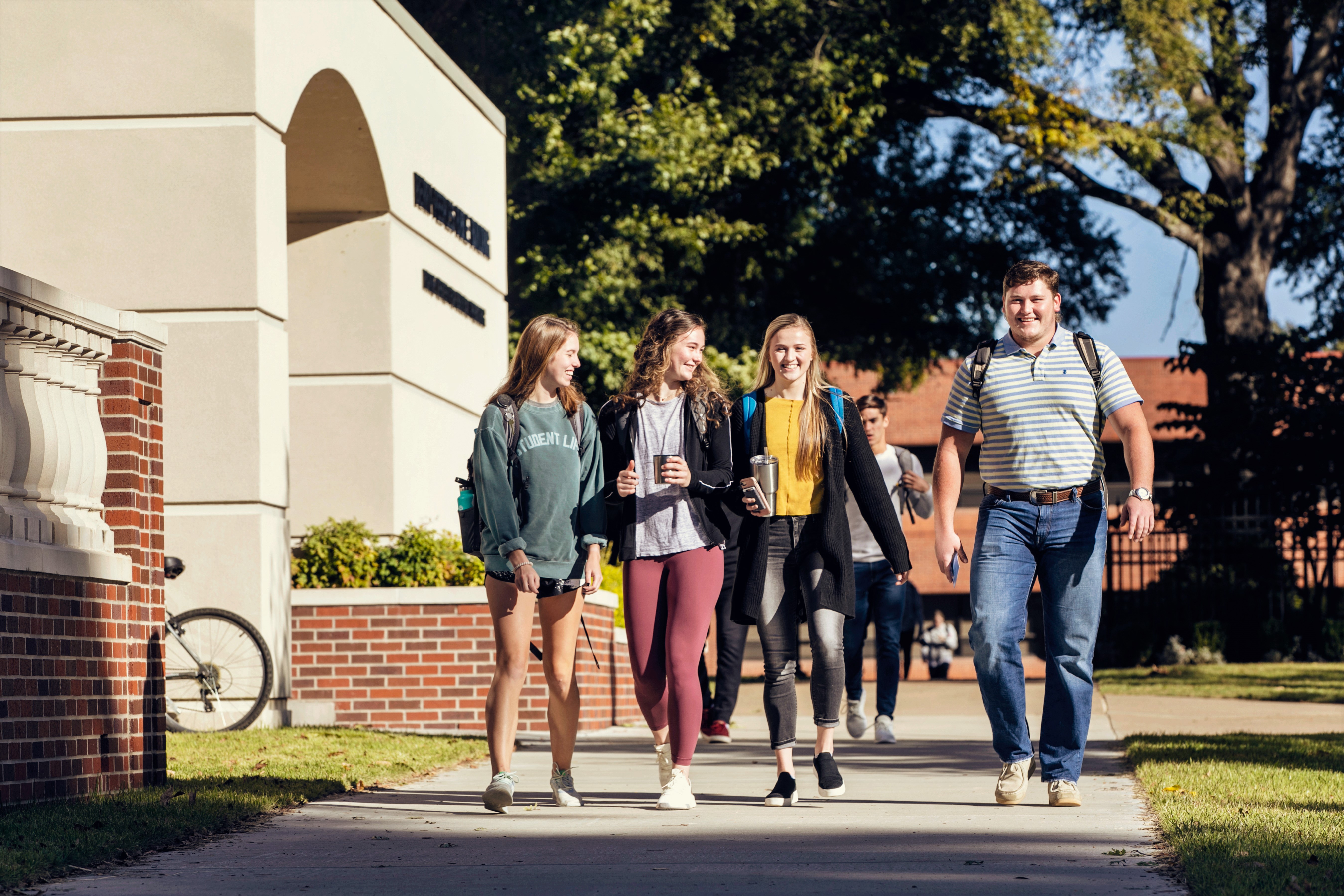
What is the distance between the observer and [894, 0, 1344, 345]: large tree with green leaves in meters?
22.9

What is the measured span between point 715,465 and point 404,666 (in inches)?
197

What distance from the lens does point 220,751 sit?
843 centimetres

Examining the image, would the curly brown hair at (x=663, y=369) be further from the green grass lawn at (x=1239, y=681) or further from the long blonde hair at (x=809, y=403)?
the green grass lawn at (x=1239, y=681)

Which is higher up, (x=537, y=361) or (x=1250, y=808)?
(x=537, y=361)

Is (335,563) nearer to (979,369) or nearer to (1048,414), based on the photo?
(979,369)

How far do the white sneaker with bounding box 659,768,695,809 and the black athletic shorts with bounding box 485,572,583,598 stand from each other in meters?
0.81

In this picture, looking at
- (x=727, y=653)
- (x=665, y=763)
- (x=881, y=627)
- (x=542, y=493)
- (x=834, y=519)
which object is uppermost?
(x=542, y=493)

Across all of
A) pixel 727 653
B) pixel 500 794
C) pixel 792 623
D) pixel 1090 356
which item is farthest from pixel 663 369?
pixel 727 653

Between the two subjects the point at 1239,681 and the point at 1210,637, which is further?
the point at 1210,637

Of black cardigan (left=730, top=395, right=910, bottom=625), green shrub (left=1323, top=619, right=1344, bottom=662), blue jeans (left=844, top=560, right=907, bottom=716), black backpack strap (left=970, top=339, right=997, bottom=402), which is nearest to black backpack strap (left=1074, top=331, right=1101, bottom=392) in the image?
black backpack strap (left=970, top=339, right=997, bottom=402)

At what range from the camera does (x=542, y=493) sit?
6.32 meters

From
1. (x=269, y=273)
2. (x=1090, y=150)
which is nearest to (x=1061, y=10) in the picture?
(x=1090, y=150)

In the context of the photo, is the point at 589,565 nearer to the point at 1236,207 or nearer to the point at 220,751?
the point at 220,751

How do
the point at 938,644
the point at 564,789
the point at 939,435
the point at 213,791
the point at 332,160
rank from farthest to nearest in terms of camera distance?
the point at 939,435 → the point at 938,644 → the point at 332,160 → the point at 213,791 → the point at 564,789
